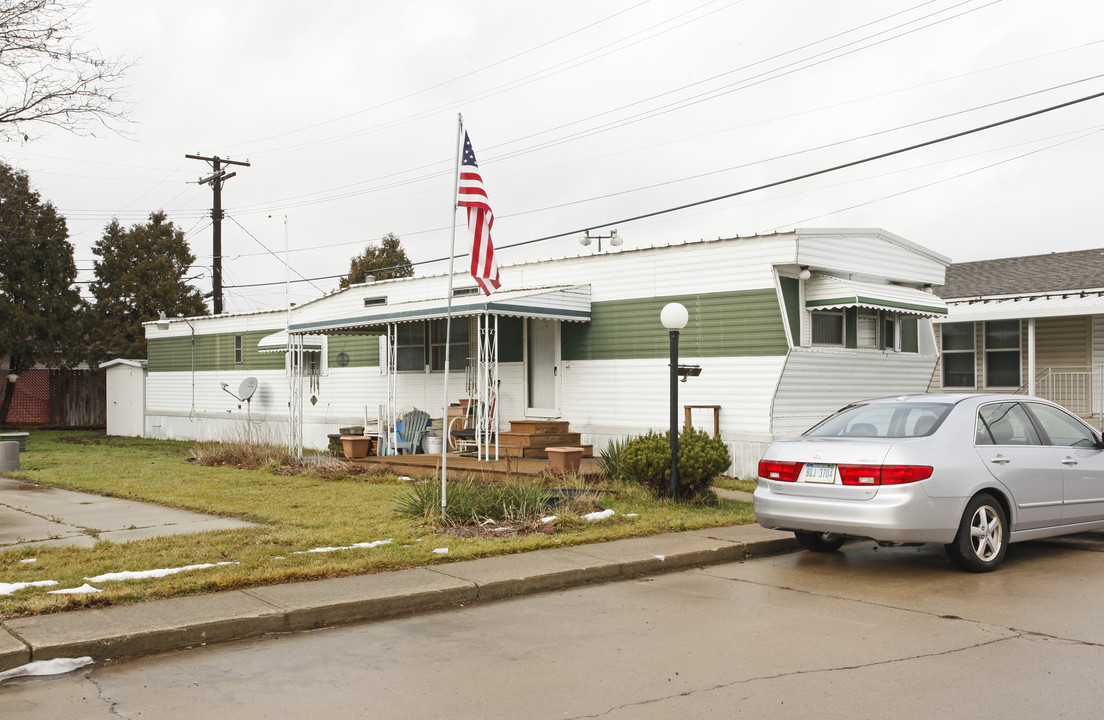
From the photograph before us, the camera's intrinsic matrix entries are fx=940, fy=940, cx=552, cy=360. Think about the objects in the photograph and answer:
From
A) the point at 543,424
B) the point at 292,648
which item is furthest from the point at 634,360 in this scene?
the point at 292,648

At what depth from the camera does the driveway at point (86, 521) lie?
376 inches

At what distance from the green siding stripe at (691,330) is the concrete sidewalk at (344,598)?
5.27 metres

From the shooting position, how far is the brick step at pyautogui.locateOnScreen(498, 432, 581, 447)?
1577 centimetres

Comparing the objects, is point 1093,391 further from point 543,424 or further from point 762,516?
point 762,516

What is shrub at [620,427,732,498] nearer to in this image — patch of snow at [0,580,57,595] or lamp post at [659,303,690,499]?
lamp post at [659,303,690,499]

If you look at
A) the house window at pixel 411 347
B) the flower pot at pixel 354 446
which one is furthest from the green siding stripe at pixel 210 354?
the flower pot at pixel 354 446

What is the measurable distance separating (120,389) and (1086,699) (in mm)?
30956

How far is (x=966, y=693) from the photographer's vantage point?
4.84 m

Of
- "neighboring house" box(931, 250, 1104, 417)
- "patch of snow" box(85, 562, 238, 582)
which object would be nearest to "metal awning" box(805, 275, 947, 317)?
"neighboring house" box(931, 250, 1104, 417)

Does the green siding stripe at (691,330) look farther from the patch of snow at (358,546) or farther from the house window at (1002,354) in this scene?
the house window at (1002,354)

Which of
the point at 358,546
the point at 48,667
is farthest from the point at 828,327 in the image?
the point at 48,667

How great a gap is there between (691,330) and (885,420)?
21.7ft

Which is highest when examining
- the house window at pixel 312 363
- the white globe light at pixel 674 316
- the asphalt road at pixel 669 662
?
the white globe light at pixel 674 316

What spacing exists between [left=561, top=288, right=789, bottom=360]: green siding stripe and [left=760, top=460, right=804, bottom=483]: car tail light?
18.5 ft
